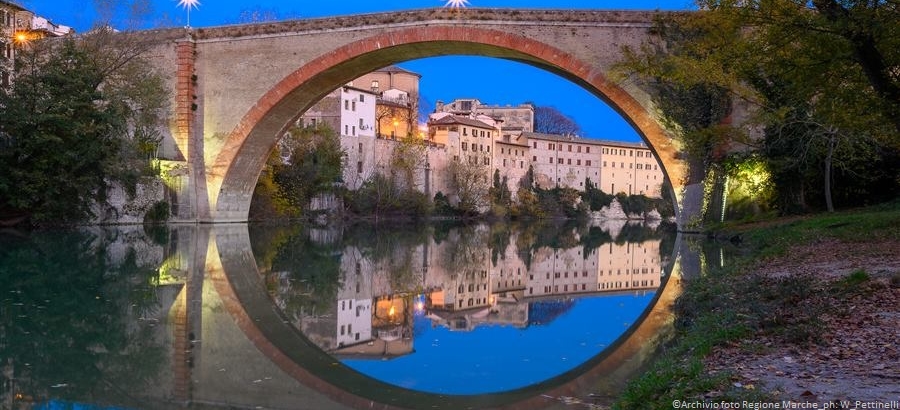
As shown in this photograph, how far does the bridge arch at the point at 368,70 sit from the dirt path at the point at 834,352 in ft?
56.4

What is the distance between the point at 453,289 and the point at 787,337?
698 centimetres

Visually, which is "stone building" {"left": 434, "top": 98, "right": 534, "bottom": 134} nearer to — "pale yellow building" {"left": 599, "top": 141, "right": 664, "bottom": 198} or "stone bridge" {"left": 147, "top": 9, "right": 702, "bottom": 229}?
"pale yellow building" {"left": 599, "top": 141, "right": 664, "bottom": 198}

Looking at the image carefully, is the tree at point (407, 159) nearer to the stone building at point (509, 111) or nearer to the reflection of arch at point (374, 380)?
the stone building at point (509, 111)

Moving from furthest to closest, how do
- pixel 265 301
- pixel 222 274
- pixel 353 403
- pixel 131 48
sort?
pixel 131 48 → pixel 222 274 → pixel 265 301 → pixel 353 403

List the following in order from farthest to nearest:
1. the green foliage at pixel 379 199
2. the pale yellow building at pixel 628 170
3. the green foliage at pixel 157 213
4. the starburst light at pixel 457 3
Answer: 1. the pale yellow building at pixel 628 170
2. the green foliage at pixel 379 199
3. the green foliage at pixel 157 213
4. the starburst light at pixel 457 3

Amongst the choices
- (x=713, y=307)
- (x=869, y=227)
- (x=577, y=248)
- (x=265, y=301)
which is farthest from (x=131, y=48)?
(x=713, y=307)

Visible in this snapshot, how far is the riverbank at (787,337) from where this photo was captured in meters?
4.53

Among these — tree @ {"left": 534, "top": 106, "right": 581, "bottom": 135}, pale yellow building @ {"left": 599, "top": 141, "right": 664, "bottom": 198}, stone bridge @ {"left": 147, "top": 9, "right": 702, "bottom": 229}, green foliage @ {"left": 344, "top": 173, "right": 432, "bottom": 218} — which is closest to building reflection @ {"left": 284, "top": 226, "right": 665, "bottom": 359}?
stone bridge @ {"left": 147, "top": 9, "right": 702, "bottom": 229}

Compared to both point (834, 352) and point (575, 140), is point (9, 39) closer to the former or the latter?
point (834, 352)

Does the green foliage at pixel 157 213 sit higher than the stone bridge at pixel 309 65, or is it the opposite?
the stone bridge at pixel 309 65

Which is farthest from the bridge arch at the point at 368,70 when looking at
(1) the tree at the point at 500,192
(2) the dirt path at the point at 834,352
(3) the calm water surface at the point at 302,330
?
(1) the tree at the point at 500,192

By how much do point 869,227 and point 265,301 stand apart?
A: 1153 cm

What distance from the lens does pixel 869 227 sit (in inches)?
627

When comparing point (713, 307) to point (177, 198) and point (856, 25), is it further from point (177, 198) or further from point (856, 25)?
point (177, 198)
